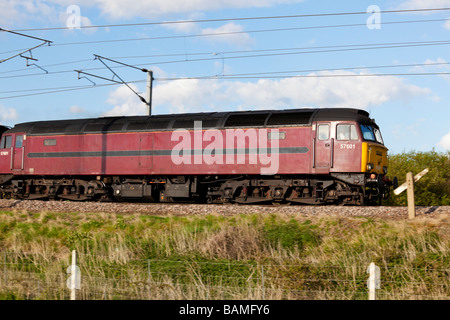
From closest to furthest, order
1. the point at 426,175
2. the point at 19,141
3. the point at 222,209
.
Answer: the point at 222,209
the point at 19,141
the point at 426,175

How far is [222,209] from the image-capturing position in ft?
67.3

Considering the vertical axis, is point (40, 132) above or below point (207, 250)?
above

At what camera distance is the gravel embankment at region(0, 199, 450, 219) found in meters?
18.5

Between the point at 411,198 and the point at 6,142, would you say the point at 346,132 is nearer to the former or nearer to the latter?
the point at 411,198

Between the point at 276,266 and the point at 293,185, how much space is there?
9810 mm

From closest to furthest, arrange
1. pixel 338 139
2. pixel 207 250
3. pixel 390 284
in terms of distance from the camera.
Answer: pixel 390 284 < pixel 207 250 < pixel 338 139

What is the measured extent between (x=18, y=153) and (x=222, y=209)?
44.2ft

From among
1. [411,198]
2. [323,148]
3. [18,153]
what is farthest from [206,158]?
[18,153]

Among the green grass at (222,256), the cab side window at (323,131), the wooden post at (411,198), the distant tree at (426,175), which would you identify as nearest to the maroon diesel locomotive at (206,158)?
the cab side window at (323,131)

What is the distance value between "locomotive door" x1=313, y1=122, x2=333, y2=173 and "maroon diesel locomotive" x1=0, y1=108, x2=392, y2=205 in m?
0.04
